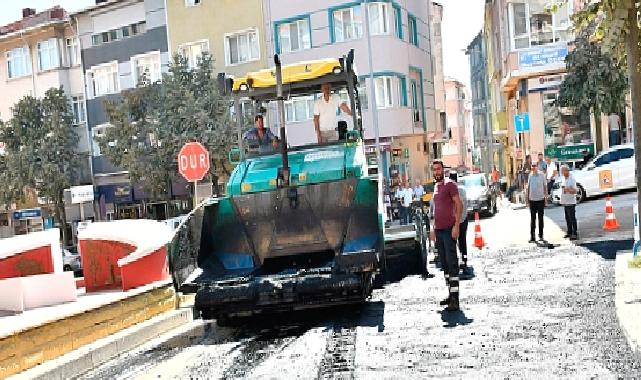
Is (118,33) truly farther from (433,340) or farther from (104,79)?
(433,340)

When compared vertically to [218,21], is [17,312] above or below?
below

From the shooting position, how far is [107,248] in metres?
13.3

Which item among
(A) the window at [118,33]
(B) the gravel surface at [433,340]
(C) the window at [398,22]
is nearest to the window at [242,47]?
(A) the window at [118,33]

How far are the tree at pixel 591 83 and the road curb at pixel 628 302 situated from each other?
1830 centimetres

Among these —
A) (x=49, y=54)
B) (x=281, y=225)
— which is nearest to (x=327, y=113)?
(x=281, y=225)

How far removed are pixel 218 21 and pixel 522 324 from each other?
30.0m

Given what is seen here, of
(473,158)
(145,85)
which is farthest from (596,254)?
(473,158)

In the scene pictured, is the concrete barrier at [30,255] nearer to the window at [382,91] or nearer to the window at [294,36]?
the window at [382,91]

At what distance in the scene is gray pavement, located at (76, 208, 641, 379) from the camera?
668cm

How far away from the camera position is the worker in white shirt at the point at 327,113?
1152cm

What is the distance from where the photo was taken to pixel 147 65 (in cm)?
3859

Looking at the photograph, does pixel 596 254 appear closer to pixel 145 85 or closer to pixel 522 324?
pixel 522 324

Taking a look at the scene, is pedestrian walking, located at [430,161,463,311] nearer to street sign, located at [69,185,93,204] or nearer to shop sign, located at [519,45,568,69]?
street sign, located at [69,185,93,204]

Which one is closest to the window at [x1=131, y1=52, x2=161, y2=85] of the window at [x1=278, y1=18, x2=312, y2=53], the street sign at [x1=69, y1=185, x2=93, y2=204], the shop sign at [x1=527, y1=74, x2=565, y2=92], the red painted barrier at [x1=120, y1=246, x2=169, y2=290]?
the window at [x1=278, y1=18, x2=312, y2=53]
